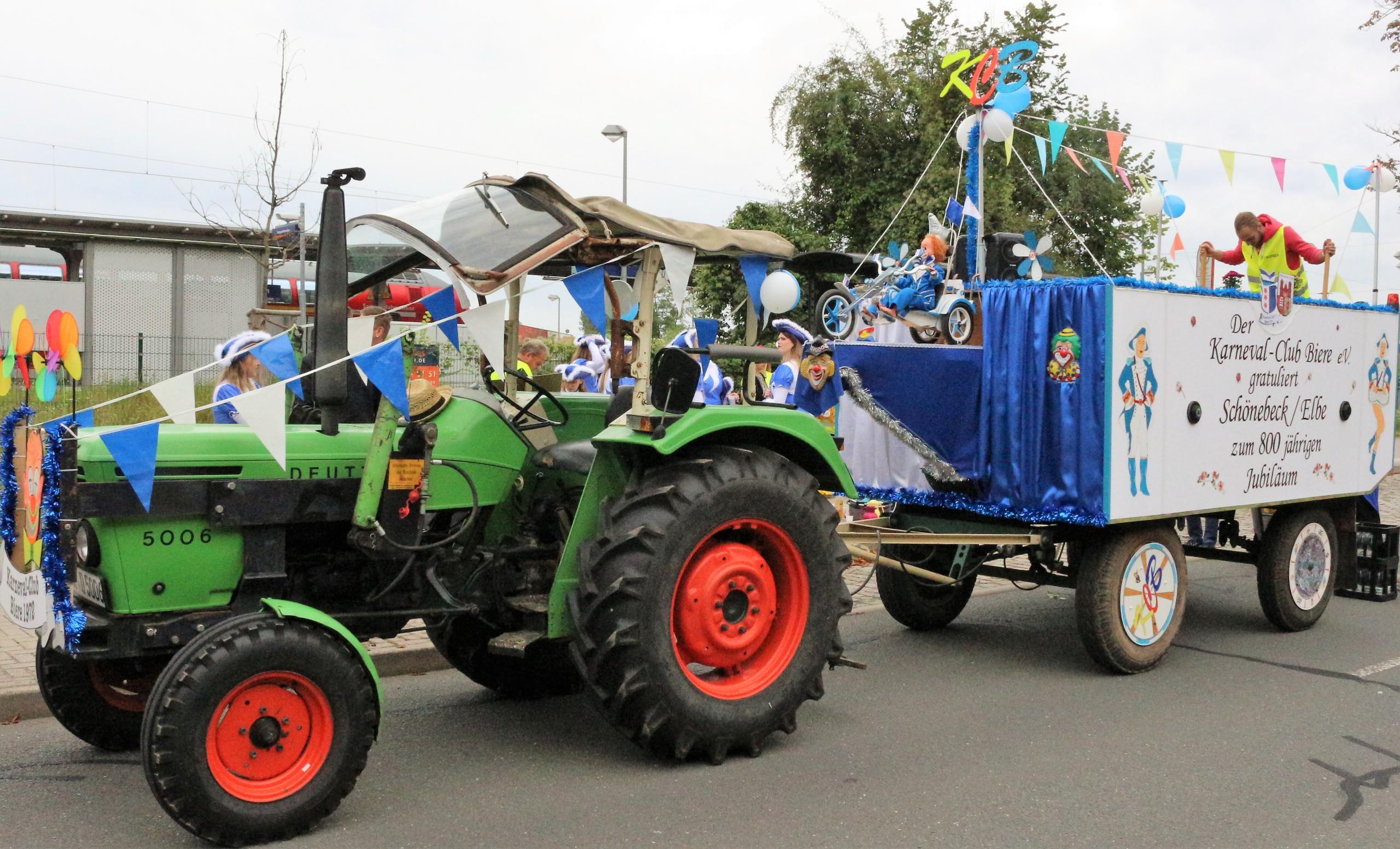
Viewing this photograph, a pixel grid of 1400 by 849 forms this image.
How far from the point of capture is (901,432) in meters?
6.41

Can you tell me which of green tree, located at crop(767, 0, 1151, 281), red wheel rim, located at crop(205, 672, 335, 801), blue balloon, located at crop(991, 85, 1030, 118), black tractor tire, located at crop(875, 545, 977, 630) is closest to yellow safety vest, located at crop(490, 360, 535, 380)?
red wheel rim, located at crop(205, 672, 335, 801)

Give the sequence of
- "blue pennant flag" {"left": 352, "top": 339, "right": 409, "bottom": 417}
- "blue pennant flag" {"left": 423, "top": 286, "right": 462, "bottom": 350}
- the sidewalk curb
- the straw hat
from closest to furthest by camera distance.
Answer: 1. "blue pennant flag" {"left": 352, "top": 339, "right": 409, "bottom": 417}
2. "blue pennant flag" {"left": 423, "top": 286, "right": 462, "bottom": 350}
3. the straw hat
4. the sidewalk curb

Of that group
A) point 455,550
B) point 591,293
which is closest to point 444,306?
point 591,293

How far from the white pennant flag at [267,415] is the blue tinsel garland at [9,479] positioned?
2.66 feet

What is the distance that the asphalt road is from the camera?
4055mm

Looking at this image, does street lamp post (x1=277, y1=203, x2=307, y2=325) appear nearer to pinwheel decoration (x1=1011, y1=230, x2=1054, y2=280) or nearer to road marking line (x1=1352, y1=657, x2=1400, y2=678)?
pinwheel decoration (x1=1011, y1=230, x2=1054, y2=280)

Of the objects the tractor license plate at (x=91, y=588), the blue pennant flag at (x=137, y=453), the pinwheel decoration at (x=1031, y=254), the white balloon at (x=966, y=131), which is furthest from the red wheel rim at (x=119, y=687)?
the white balloon at (x=966, y=131)

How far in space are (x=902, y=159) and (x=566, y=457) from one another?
15.5m

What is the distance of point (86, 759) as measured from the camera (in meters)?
4.68

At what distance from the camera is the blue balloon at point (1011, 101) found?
23.7 ft

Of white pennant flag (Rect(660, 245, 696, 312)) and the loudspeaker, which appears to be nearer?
white pennant flag (Rect(660, 245, 696, 312))

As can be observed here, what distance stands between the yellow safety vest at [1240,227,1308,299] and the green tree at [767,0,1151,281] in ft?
36.7

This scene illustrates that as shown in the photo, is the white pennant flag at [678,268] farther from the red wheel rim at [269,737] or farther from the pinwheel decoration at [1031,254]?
the pinwheel decoration at [1031,254]

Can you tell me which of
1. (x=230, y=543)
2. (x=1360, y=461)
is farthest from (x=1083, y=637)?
(x=230, y=543)
